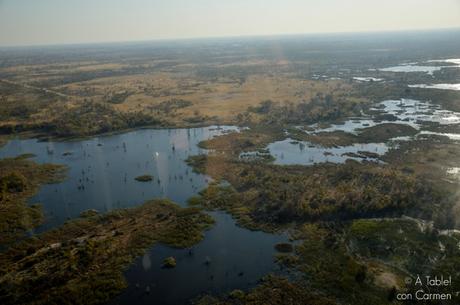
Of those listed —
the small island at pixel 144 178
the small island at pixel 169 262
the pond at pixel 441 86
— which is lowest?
the small island at pixel 169 262

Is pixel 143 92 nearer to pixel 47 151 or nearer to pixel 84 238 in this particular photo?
pixel 47 151

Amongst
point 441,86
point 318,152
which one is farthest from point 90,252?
point 441,86

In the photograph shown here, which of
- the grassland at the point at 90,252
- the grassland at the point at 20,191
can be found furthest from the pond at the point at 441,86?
the grassland at the point at 20,191

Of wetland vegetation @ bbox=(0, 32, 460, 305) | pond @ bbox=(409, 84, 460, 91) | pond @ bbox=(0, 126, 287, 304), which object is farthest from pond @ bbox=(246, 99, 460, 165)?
pond @ bbox=(409, 84, 460, 91)

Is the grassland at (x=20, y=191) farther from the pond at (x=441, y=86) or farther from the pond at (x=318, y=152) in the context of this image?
the pond at (x=441, y=86)

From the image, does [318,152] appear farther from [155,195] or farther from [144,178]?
[155,195]

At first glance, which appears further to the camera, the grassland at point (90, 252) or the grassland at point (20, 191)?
the grassland at point (20, 191)

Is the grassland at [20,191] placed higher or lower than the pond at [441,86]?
lower

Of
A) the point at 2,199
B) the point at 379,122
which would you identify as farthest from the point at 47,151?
the point at 379,122
